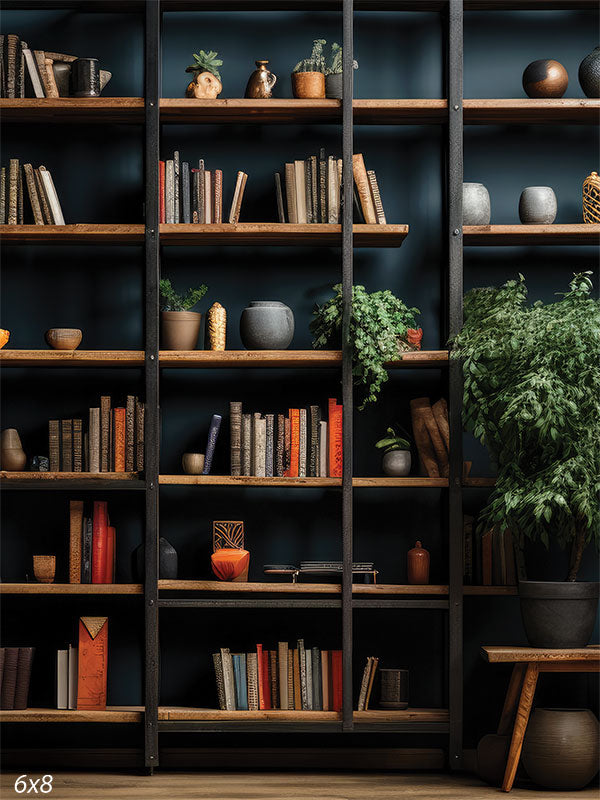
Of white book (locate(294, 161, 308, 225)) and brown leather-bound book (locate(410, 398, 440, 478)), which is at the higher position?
white book (locate(294, 161, 308, 225))

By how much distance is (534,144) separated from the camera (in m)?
4.15

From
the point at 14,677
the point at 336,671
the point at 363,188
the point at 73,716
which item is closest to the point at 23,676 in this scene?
the point at 14,677

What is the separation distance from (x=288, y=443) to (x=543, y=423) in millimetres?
1036

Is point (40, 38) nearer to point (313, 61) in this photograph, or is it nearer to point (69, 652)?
point (313, 61)

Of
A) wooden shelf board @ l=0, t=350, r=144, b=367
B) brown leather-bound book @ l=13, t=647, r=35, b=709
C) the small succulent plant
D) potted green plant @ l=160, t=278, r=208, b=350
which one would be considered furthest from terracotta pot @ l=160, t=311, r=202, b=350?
brown leather-bound book @ l=13, t=647, r=35, b=709

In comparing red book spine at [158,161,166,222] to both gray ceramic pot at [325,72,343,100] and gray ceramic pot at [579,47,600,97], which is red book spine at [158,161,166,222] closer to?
gray ceramic pot at [325,72,343,100]

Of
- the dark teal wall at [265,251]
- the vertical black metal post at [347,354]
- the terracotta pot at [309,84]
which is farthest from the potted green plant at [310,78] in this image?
the dark teal wall at [265,251]

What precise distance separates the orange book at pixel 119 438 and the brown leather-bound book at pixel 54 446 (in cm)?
24

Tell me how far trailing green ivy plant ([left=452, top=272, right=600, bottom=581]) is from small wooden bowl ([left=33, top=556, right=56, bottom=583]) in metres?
1.73

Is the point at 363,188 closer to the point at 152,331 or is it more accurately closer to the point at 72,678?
the point at 152,331

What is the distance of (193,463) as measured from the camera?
388cm

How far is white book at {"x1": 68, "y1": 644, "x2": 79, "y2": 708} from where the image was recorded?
379 centimetres

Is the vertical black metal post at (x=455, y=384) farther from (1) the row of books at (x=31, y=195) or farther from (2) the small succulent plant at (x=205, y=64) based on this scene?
(1) the row of books at (x=31, y=195)

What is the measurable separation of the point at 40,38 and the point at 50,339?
1.36 m
